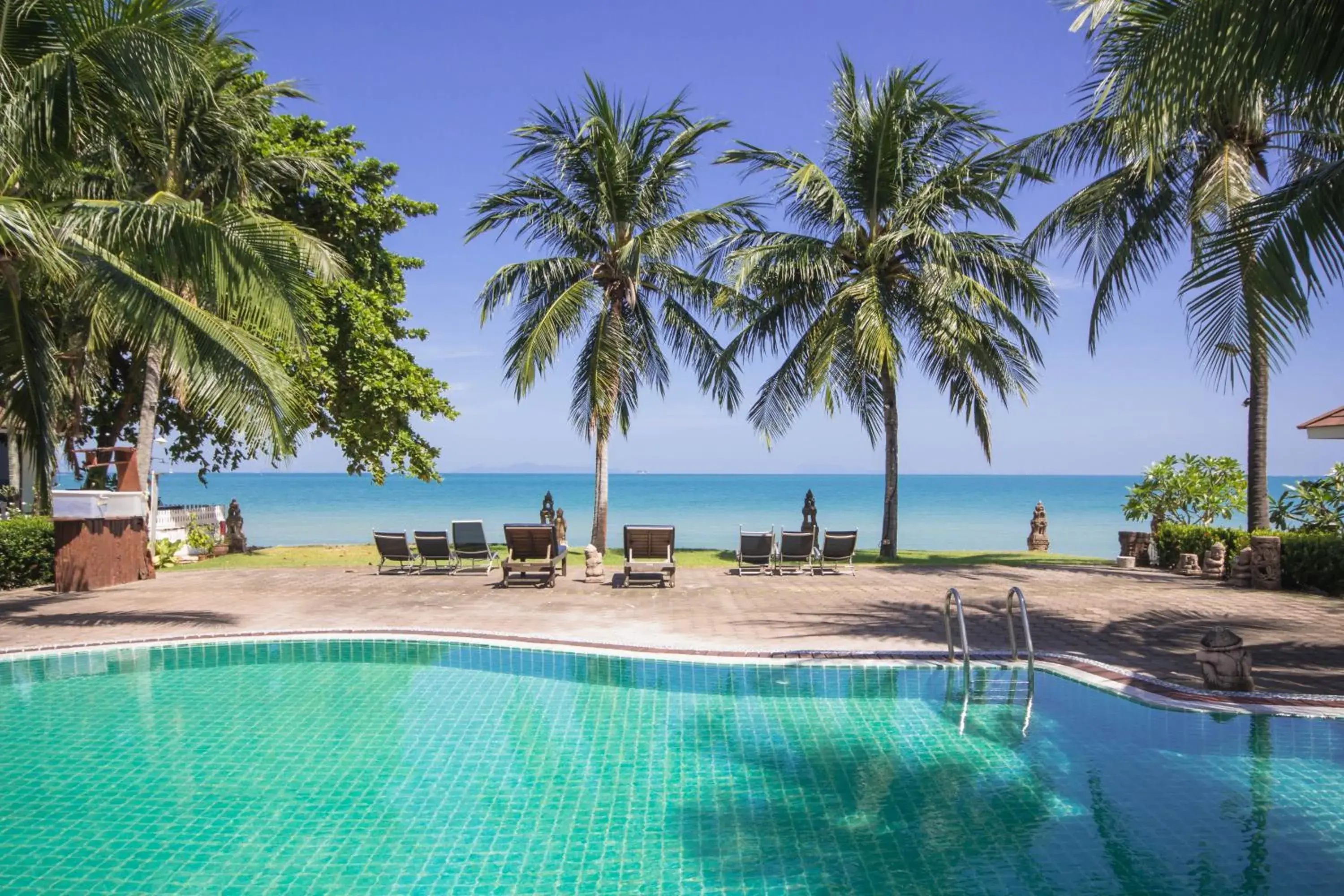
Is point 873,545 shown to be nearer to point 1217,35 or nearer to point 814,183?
point 814,183

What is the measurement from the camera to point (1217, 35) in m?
5.20

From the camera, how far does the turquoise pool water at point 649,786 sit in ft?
14.2

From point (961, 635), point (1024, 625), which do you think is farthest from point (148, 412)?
point (1024, 625)

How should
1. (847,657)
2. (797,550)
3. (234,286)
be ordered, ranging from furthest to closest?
(797,550) → (234,286) → (847,657)

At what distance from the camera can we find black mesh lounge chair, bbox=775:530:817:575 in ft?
47.9

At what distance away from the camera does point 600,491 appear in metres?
Result: 18.0

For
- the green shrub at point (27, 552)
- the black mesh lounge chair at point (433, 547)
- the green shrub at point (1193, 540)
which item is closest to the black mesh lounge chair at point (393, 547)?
the black mesh lounge chair at point (433, 547)

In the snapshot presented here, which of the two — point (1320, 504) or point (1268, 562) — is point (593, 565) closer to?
point (1268, 562)

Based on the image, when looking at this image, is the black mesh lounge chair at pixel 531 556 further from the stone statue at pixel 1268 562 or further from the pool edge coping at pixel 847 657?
the stone statue at pixel 1268 562

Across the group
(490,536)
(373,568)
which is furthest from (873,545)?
(373,568)

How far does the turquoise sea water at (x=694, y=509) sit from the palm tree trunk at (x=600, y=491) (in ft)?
26.9

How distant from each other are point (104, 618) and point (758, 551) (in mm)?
9195

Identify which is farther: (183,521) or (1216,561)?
(183,521)

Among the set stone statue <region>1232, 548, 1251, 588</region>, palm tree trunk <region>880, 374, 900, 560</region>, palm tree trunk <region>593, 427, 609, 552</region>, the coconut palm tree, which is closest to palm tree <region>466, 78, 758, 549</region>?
palm tree trunk <region>593, 427, 609, 552</region>
